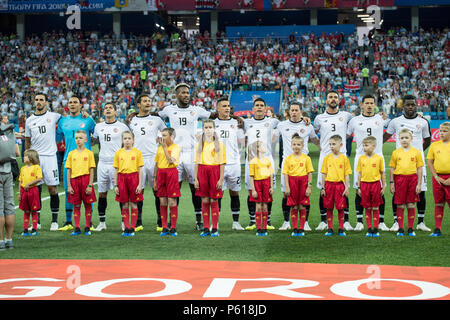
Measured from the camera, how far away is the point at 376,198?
8766mm

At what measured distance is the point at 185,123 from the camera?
370 inches

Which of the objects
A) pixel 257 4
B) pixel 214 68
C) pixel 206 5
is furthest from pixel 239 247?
pixel 206 5

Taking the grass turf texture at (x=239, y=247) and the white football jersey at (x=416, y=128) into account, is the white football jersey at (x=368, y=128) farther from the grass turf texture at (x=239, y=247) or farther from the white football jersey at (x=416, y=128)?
the grass turf texture at (x=239, y=247)

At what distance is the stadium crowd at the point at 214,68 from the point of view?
3356 centimetres

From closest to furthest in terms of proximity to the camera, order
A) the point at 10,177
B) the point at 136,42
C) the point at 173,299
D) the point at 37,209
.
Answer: the point at 173,299
the point at 10,177
the point at 37,209
the point at 136,42

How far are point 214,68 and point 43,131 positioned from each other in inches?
1130

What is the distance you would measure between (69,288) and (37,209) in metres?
3.88

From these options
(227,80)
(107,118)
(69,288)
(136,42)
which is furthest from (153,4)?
(69,288)

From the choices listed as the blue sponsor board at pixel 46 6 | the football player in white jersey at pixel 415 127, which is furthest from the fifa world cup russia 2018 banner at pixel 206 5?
the football player in white jersey at pixel 415 127

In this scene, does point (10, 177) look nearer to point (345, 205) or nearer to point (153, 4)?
point (345, 205)

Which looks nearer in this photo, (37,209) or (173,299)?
(173,299)

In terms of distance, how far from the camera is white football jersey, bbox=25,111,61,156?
9.66 m

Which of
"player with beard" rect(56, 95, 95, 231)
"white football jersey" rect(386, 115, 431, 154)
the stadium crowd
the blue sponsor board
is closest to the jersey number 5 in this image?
"player with beard" rect(56, 95, 95, 231)

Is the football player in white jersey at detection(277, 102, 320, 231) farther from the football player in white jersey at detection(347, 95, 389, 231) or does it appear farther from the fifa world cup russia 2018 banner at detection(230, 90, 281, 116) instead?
the fifa world cup russia 2018 banner at detection(230, 90, 281, 116)
